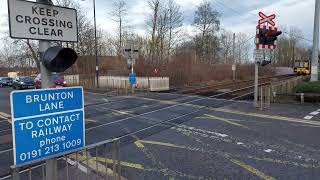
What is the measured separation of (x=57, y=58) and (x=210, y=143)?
18.8ft

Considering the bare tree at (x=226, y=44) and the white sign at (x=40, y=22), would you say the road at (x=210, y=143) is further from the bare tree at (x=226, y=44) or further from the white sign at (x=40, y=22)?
the bare tree at (x=226, y=44)

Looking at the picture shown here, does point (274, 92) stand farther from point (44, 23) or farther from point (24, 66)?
point (24, 66)

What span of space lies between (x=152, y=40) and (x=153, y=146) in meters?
36.0

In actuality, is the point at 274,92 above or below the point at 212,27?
below

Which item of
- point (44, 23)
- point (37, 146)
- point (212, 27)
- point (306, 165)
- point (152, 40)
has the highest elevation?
point (212, 27)

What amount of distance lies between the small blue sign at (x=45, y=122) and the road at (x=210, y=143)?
2374mm

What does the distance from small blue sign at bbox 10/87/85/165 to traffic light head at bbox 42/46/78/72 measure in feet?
0.91

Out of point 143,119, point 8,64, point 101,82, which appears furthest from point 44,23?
point 8,64

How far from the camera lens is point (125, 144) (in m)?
8.12

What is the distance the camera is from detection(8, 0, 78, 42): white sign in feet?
10.3

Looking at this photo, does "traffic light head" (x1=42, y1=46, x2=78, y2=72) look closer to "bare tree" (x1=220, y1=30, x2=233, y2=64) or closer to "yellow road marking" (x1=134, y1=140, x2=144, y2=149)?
"yellow road marking" (x1=134, y1=140, x2=144, y2=149)

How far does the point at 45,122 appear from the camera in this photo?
3.40 m

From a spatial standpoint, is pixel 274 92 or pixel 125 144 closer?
pixel 125 144

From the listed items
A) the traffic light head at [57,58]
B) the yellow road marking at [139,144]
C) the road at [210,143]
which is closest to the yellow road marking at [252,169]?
the road at [210,143]
